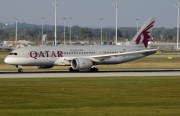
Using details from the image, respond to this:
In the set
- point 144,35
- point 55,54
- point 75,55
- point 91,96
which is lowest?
point 91,96

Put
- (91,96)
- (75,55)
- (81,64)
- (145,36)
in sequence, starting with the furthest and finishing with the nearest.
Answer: (145,36) → (75,55) → (81,64) → (91,96)

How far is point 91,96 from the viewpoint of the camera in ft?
142

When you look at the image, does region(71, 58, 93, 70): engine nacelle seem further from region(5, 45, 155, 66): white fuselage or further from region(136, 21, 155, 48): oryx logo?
region(136, 21, 155, 48): oryx logo

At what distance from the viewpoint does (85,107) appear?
36.9 metres

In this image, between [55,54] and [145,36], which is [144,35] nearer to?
[145,36]

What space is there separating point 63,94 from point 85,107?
7.58m

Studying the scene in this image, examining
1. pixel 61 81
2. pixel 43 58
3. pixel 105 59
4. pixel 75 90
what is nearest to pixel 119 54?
pixel 105 59

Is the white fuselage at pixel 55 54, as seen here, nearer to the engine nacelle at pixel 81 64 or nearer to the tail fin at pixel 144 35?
the engine nacelle at pixel 81 64

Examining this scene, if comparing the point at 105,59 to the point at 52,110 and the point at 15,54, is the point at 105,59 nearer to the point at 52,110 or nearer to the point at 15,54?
the point at 15,54

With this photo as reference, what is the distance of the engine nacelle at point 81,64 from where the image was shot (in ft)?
231

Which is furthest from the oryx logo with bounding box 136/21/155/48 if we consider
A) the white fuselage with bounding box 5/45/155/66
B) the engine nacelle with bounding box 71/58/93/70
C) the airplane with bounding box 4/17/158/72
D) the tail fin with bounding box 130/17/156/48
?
the engine nacelle with bounding box 71/58/93/70

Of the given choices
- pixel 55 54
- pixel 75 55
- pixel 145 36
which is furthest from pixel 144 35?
pixel 55 54

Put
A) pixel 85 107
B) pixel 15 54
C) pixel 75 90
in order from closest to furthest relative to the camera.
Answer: pixel 85 107 < pixel 75 90 < pixel 15 54

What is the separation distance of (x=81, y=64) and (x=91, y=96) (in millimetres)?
27365
